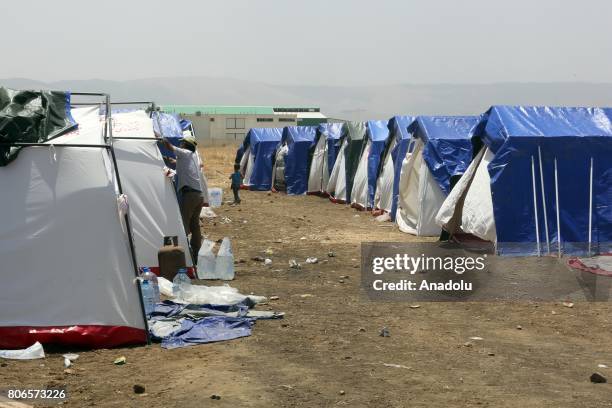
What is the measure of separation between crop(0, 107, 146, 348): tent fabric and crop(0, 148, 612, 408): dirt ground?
277 mm

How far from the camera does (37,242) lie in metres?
7.09

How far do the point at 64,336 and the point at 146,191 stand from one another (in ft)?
12.3

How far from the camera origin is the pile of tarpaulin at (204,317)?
288 inches

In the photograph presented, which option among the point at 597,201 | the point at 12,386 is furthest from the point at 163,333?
the point at 597,201

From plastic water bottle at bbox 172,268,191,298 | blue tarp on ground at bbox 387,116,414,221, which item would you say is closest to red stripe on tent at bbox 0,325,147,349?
plastic water bottle at bbox 172,268,191,298

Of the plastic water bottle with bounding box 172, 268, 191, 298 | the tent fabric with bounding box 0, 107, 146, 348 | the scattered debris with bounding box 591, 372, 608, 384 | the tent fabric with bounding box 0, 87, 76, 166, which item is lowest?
the plastic water bottle with bounding box 172, 268, 191, 298

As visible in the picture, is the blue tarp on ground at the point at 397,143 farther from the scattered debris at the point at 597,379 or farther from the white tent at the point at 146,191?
the scattered debris at the point at 597,379

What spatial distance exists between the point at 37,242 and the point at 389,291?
180 inches

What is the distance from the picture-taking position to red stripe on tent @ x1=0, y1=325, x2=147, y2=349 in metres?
6.91

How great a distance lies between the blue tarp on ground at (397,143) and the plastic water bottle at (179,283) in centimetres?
911

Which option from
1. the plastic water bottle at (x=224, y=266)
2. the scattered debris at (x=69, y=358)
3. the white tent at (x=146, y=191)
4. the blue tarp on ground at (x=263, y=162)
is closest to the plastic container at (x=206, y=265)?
the plastic water bottle at (x=224, y=266)

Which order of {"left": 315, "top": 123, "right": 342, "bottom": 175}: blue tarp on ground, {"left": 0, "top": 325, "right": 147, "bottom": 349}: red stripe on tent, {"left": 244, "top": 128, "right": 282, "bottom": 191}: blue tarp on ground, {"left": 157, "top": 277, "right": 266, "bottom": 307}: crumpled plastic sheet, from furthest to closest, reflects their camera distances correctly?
{"left": 244, "top": 128, "right": 282, "bottom": 191}: blue tarp on ground → {"left": 315, "top": 123, "right": 342, "bottom": 175}: blue tarp on ground → {"left": 157, "top": 277, "right": 266, "bottom": 307}: crumpled plastic sheet → {"left": 0, "top": 325, "right": 147, "bottom": 349}: red stripe on tent

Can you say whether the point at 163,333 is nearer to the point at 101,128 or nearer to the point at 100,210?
the point at 100,210

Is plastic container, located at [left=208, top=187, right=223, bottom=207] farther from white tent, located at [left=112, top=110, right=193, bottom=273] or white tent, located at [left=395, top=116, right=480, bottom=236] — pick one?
white tent, located at [left=112, top=110, right=193, bottom=273]
